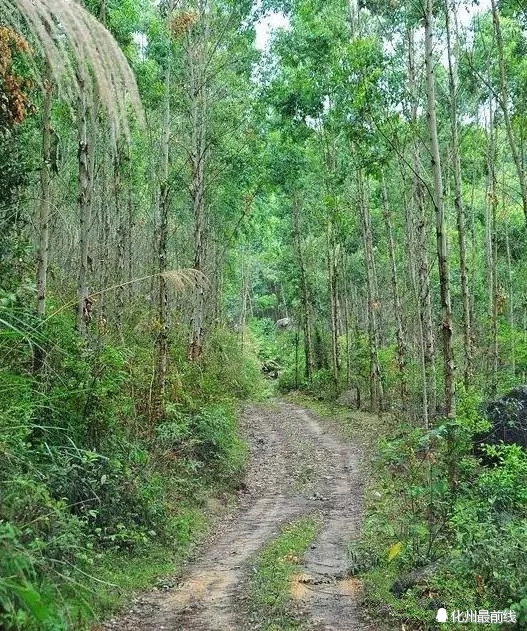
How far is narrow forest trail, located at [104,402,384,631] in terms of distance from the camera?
6.09 m

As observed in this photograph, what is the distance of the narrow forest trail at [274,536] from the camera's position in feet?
20.0

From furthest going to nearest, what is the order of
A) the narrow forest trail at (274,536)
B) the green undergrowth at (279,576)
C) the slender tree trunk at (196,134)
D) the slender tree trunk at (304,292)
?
the slender tree trunk at (304,292), the slender tree trunk at (196,134), the narrow forest trail at (274,536), the green undergrowth at (279,576)

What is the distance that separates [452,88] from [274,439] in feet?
32.2

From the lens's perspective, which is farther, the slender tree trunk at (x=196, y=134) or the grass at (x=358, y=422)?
the grass at (x=358, y=422)

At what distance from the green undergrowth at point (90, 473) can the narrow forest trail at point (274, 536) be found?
16.1 inches

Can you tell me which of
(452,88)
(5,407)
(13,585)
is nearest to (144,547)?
(5,407)

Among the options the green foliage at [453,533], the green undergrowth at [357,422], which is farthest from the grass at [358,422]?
the green foliage at [453,533]

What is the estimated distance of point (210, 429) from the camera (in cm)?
1269

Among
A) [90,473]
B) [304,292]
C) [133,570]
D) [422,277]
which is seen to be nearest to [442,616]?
[133,570]

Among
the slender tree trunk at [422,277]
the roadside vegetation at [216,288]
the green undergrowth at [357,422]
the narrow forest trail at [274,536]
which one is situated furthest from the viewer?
the green undergrowth at [357,422]

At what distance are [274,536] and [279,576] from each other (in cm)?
215

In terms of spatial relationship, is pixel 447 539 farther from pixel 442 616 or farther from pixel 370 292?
pixel 370 292

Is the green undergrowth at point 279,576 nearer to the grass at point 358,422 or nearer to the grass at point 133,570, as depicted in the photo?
the grass at point 133,570

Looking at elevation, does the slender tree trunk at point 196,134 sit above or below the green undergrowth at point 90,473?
above
